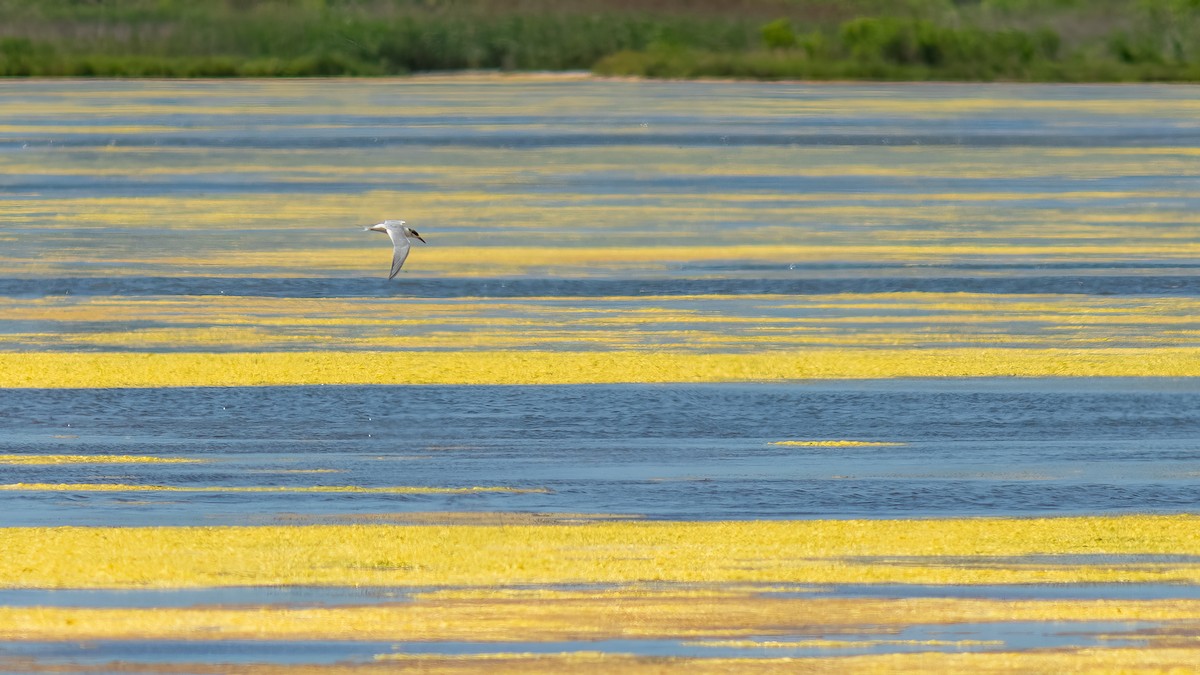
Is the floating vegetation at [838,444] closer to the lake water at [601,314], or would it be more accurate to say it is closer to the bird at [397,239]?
the lake water at [601,314]

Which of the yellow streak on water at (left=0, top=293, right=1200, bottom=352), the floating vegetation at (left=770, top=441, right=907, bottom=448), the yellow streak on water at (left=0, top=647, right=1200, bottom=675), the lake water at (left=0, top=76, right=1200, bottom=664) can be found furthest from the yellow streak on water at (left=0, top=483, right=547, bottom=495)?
the yellow streak on water at (left=0, top=293, right=1200, bottom=352)

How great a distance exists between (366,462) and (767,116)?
2411 centimetres

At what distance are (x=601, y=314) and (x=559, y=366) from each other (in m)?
1.81

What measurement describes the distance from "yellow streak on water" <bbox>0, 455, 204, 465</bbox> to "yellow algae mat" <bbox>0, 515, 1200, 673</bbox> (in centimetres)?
99

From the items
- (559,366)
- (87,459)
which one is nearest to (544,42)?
(559,366)

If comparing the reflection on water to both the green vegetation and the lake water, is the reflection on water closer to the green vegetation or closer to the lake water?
the lake water

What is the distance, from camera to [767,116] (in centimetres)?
3106

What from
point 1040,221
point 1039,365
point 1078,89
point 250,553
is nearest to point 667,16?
point 1078,89

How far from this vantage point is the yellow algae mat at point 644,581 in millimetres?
5270

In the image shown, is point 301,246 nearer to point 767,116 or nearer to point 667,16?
point 767,116

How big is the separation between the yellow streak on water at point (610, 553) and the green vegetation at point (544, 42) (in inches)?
1629

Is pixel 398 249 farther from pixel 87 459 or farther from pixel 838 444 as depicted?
pixel 838 444

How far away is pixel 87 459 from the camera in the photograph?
24.4ft

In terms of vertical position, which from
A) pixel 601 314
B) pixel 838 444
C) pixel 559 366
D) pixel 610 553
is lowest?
pixel 601 314
